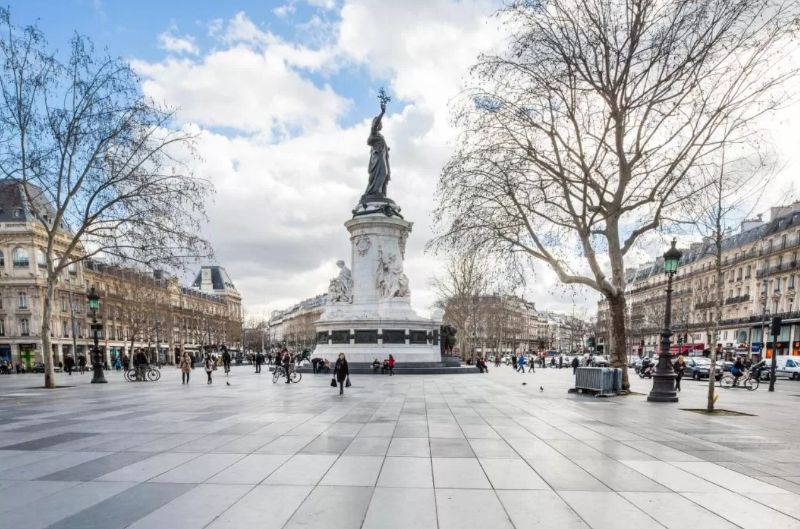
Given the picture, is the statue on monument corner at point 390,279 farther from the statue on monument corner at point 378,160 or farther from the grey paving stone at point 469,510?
the grey paving stone at point 469,510

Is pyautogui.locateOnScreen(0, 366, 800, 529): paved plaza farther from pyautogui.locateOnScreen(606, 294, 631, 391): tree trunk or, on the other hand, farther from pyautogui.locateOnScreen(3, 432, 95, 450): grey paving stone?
pyautogui.locateOnScreen(606, 294, 631, 391): tree trunk

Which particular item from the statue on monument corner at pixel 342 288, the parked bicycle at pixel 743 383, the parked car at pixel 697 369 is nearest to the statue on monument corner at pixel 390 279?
the statue on monument corner at pixel 342 288

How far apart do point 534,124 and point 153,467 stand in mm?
16742

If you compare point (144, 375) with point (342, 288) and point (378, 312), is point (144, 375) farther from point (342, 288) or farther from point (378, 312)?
point (378, 312)

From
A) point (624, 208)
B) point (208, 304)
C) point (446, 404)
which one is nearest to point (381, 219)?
point (624, 208)

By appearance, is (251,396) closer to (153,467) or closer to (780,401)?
(153,467)

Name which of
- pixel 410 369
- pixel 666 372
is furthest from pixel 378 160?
pixel 666 372

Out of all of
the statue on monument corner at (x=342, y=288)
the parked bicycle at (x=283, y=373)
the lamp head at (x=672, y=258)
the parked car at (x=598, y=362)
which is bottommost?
the parked car at (x=598, y=362)

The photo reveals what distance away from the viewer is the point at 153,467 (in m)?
6.52

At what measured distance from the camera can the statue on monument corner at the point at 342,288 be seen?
33469 mm

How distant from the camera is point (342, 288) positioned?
33.7m

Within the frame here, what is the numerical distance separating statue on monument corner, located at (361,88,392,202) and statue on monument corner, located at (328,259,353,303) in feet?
19.4

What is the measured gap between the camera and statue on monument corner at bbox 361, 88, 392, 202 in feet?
115

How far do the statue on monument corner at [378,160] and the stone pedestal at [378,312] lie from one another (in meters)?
2.90
